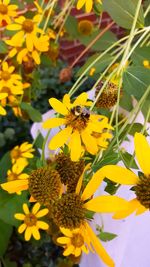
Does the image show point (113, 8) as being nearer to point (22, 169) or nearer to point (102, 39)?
point (102, 39)

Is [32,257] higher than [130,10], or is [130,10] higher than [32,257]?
[130,10]

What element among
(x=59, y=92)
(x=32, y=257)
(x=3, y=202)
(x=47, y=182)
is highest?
(x=47, y=182)

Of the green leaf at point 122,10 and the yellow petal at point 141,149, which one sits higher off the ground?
the green leaf at point 122,10

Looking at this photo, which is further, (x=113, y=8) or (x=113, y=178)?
(x=113, y=8)

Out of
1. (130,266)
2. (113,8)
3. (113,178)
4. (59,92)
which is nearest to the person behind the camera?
(113,178)

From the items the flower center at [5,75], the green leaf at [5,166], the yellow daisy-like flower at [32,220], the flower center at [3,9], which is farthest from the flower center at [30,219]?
the flower center at [3,9]

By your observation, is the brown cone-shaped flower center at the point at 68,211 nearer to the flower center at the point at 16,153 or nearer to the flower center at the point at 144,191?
the flower center at the point at 144,191

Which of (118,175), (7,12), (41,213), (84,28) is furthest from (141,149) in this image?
(84,28)

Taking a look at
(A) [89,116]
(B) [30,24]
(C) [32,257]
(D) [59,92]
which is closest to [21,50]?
(B) [30,24]
